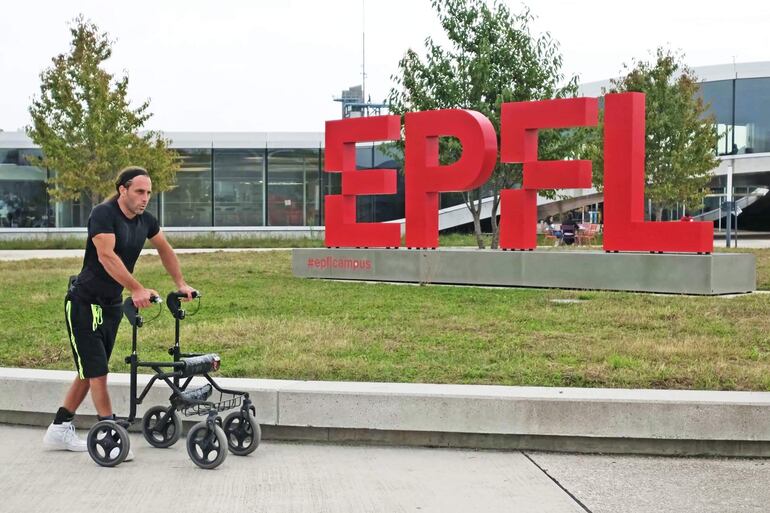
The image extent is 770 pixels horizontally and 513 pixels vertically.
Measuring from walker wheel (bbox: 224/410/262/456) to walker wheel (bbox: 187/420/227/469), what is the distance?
27cm

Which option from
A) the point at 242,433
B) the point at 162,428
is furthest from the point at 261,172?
the point at 242,433

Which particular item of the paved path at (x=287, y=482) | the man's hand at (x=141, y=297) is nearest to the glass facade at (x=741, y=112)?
the paved path at (x=287, y=482)

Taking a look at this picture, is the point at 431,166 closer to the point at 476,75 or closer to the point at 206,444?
the point at 476,75

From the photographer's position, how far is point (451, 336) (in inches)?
436

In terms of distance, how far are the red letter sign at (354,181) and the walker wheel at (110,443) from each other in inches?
525

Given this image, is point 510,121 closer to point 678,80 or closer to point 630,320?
point 630,320

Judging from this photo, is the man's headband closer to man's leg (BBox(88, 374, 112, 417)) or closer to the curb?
man's leg (BBox(88, 374, 112, 417))

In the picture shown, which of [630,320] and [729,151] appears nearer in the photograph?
[630,320]

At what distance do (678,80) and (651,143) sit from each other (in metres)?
3.46

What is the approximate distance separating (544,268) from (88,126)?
2417cm

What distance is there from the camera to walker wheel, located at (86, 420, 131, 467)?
258 inches

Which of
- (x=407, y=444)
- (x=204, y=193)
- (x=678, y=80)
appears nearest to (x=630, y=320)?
(x=407, y=444)

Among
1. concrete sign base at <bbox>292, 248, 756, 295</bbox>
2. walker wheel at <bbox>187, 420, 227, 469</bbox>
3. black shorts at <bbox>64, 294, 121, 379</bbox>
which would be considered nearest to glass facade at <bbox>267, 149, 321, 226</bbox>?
concrete sign base at <bbox>292, 248, 756, 295</bbox>

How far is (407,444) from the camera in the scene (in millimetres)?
7312
